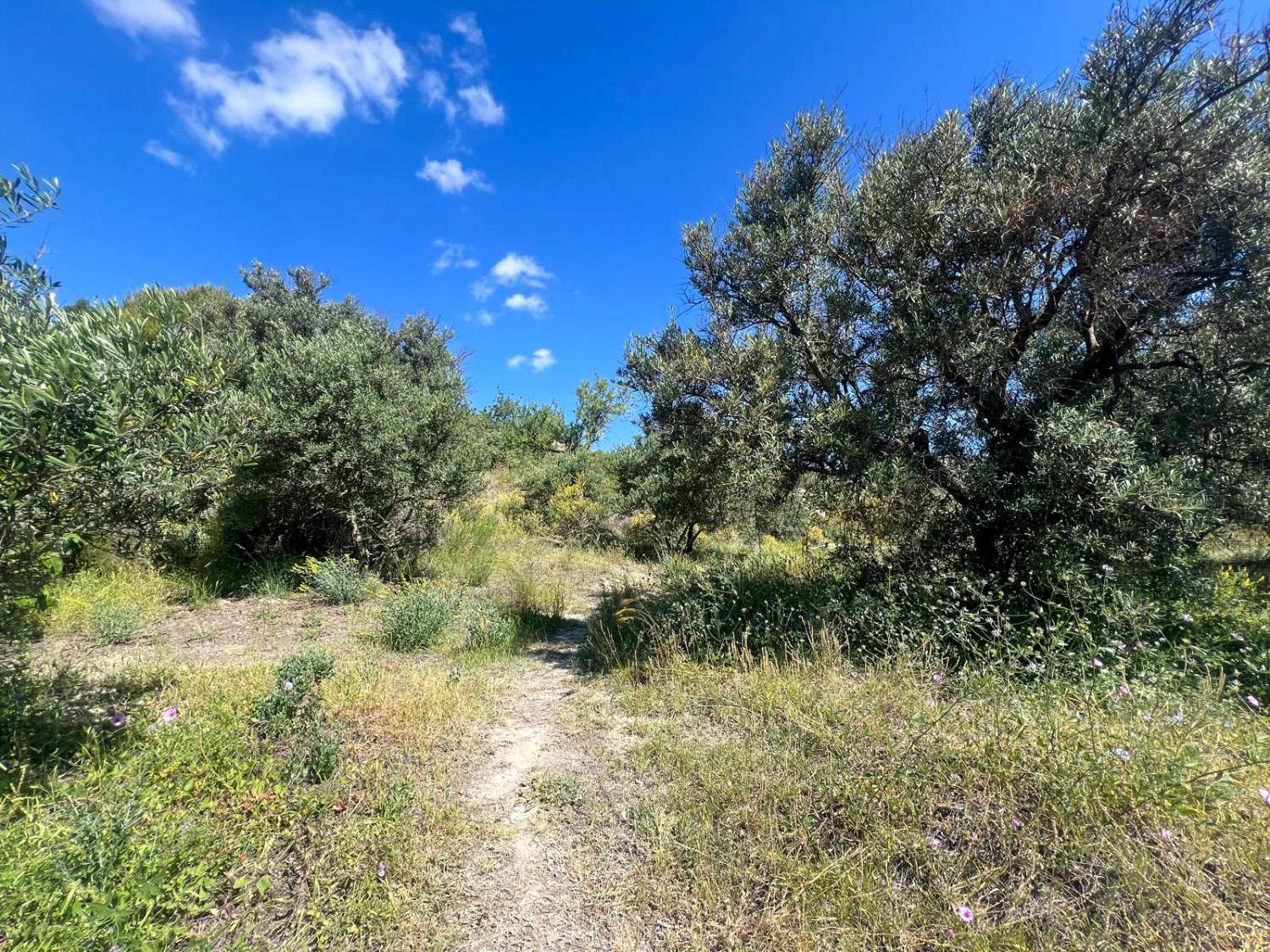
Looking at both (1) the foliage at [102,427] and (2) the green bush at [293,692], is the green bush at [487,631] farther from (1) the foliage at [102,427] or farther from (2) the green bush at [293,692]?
(1) the foliage at [102,427]

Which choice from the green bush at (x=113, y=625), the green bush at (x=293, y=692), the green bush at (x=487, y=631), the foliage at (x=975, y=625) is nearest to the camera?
the green bush at (x=293, y=692)

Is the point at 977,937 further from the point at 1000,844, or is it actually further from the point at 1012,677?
the point at 1012,677

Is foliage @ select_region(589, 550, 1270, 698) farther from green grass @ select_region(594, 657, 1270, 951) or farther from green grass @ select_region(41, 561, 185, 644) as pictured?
green grass @ select_region(41, 561, 185, 644)

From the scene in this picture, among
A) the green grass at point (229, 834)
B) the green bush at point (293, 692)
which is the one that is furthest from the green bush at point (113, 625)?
the green bush at point (293, 692)

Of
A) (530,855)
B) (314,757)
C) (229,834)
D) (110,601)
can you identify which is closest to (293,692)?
(314,757)

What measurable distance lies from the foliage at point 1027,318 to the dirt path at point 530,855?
3.08 m

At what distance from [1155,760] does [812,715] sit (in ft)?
5.68

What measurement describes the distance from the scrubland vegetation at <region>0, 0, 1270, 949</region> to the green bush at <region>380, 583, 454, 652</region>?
0.07 meters

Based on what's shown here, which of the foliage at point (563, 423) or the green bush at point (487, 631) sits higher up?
the foliage at point (563, 423)

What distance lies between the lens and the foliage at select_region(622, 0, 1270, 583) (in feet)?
12.5

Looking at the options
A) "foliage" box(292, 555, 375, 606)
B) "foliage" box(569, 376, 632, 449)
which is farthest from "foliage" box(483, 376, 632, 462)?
"foliage" box(292, 555, 375, 606)

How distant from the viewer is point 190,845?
2.32 metres

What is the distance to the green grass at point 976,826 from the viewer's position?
1.98m

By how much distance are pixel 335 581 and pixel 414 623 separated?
2.31m
